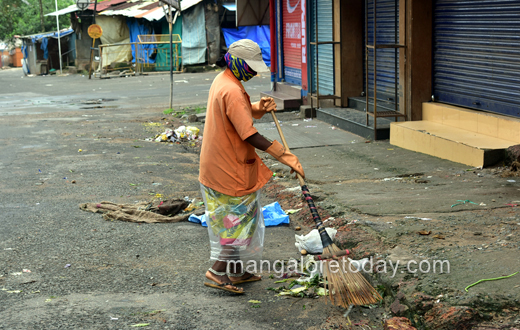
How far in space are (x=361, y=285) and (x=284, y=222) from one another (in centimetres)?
195

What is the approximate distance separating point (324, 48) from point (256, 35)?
15204 mm

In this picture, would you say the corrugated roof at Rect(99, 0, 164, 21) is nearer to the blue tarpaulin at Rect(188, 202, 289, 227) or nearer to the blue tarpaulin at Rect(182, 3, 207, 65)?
the blue tarpaulin at Rect(182, 3, 207, 65)

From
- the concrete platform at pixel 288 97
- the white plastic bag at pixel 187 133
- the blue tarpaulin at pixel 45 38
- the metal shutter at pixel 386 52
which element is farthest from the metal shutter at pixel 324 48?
the blue tarpaulin at pixel 45 38

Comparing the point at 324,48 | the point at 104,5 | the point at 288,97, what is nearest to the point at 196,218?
the point at 324,48

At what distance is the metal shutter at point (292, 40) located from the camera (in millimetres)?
12602

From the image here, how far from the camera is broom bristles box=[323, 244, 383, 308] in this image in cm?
333

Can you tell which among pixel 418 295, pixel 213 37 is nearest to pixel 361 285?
pixel 418 295

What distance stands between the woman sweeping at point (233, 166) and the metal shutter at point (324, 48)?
24.8 ft

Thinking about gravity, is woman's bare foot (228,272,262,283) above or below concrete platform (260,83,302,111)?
below

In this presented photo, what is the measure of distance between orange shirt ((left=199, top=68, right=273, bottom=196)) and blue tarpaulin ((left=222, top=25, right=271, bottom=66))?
72.3 feet

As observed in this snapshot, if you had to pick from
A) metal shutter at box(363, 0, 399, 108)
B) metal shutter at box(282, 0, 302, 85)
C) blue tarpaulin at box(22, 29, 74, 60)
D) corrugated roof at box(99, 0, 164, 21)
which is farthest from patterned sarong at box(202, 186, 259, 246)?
blue tarpaulin at box(22, 29, 74, 60)

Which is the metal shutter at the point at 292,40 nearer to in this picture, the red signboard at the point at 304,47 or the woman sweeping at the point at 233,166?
the red signboard at the point at 304,47

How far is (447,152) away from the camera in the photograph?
22.2ft

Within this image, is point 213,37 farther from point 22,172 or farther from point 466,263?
point 466,263
